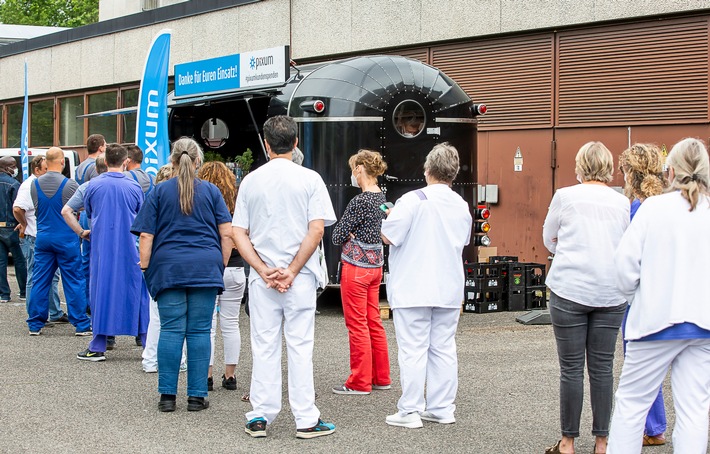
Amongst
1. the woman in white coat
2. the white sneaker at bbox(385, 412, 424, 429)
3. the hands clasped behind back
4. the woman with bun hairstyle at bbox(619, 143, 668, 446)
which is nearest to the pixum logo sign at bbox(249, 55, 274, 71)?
the hands clasped behind back

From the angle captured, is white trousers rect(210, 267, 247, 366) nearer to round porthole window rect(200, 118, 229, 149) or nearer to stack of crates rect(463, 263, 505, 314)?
stack of crates rect(463, 263, 505, 314)

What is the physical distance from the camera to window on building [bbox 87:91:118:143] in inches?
1121

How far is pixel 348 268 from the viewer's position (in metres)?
8.12

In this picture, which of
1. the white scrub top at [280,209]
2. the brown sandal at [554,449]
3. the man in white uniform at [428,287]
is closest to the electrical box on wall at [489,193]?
the man in white uniform at [428,287]

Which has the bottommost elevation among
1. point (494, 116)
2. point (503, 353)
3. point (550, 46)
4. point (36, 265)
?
point (503, 353)

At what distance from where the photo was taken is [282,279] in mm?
6527

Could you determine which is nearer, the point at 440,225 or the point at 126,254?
the point at 440,225

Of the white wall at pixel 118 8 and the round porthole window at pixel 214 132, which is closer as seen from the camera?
the round porthole window at pixel 214 132

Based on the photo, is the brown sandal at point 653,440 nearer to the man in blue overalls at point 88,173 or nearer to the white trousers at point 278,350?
the white trousers at point 278,350

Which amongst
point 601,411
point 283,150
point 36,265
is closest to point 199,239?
point 283,150

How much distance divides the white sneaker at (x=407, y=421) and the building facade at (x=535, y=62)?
32.2ft

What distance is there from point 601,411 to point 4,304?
10289 millimetres

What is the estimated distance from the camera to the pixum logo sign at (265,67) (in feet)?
41.6

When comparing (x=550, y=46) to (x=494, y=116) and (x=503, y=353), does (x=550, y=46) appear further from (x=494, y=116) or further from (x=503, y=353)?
(x=503, y=353)
